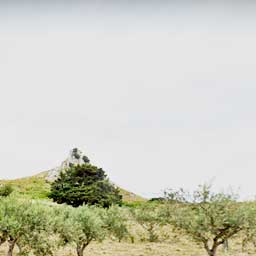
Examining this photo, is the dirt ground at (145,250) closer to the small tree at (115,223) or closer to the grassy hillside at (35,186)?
the small tree at (115,223)

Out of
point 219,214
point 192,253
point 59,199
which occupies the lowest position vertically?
point 192,253

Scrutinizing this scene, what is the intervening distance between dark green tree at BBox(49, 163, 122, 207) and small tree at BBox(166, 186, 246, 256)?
107 ft

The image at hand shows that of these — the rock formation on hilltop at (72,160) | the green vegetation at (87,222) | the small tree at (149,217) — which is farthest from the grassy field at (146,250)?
the rock formation on hilltop at (72,160)

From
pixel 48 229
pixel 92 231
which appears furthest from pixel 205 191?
pixel 48 229

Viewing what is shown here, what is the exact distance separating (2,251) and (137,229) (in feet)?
79.1

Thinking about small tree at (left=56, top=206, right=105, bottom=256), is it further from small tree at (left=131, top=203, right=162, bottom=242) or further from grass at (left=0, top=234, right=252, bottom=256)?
small tree at (left=131, top=203, right=162, bottom=242)

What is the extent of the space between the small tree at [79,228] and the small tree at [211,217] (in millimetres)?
7369

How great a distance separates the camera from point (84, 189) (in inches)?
2822

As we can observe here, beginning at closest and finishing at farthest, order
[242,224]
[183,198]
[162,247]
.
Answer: [242,224] → [183,198] → [162,247]

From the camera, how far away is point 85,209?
44594 millimetres

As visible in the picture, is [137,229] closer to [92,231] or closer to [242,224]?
[92,231]

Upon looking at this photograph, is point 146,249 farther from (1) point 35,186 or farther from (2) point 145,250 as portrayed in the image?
(1) point 35,186

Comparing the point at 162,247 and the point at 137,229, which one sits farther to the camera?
the point at 137,229

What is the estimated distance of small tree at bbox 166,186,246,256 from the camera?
36.4m
